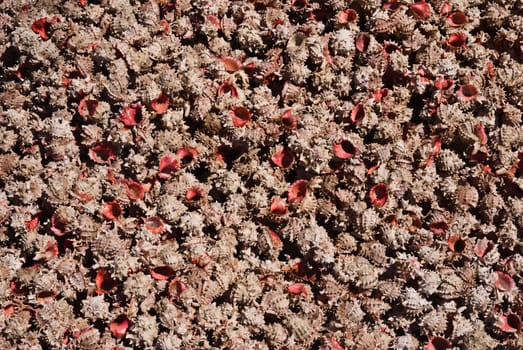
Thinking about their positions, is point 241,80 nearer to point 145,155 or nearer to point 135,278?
point 145,155

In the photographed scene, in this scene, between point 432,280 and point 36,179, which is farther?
point 36,179

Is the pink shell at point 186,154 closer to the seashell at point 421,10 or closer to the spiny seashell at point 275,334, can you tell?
the spiny seashell at point 275,334

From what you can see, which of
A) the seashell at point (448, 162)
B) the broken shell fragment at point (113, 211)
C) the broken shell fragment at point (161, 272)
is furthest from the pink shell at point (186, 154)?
the seashell at point (448, 162)

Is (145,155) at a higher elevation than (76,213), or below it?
higher

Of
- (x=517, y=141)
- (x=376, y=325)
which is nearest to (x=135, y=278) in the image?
(x=376, y=325)

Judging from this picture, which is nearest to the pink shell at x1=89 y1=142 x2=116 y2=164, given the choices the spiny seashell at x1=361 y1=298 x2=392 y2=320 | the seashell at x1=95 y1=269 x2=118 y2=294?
the seashell at x1=95 y1=269 x2=118 y2=294

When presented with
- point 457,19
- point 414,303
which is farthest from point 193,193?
point 457,19

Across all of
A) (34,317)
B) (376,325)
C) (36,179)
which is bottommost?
(34,317)

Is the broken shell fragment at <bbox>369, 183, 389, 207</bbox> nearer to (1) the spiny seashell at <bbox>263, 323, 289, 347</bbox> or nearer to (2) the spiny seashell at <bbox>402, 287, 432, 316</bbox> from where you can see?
(2) the spiny seashell at <bbox>402, 287, 432, 316</bbox>
